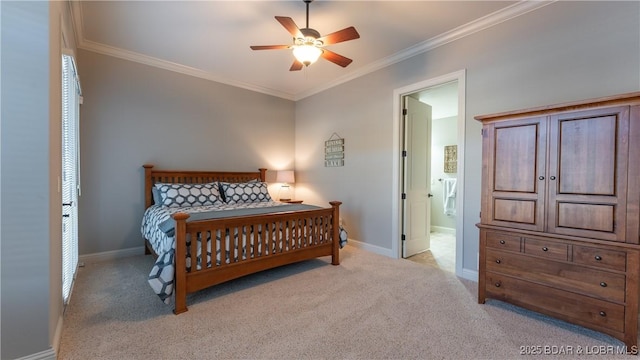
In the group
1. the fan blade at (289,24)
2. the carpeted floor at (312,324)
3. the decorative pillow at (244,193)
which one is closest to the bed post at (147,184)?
the decorative pillow at (244,193)

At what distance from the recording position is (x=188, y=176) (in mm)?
4051

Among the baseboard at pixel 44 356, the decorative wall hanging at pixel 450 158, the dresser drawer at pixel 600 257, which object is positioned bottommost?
the baseboard at pixel 44 356

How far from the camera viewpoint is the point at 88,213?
3.37 m

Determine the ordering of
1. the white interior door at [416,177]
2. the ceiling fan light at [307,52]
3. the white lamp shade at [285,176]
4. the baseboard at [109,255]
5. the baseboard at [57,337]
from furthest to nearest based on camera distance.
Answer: the white lamp shade at [285,176], the white interior door at [416,177], the baseboard at [109,255], the ceiling fan light at [307,52], the baseboard at [57,337]

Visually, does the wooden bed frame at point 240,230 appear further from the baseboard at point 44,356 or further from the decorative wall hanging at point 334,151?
the decorative wall hanging at point 334,151

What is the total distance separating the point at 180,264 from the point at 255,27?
243 cm

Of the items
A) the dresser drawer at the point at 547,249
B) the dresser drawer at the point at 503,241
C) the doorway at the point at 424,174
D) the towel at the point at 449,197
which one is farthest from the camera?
the towel at the point at 449,197

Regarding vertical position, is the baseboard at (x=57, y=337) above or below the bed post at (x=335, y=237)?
below

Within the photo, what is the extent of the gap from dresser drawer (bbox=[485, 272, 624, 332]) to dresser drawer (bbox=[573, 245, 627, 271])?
24 centimetres

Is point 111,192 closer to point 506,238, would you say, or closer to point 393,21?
point 393,21

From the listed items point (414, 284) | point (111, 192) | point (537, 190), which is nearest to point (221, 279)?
point (414, 284)

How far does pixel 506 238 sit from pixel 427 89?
194 cm

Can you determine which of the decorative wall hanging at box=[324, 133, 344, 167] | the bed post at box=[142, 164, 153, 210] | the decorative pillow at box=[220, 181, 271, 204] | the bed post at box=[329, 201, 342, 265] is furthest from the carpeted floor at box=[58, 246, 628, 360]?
the decorative wall hanging at box=[324, 133, 344, 167]

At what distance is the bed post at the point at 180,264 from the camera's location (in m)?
2.18
